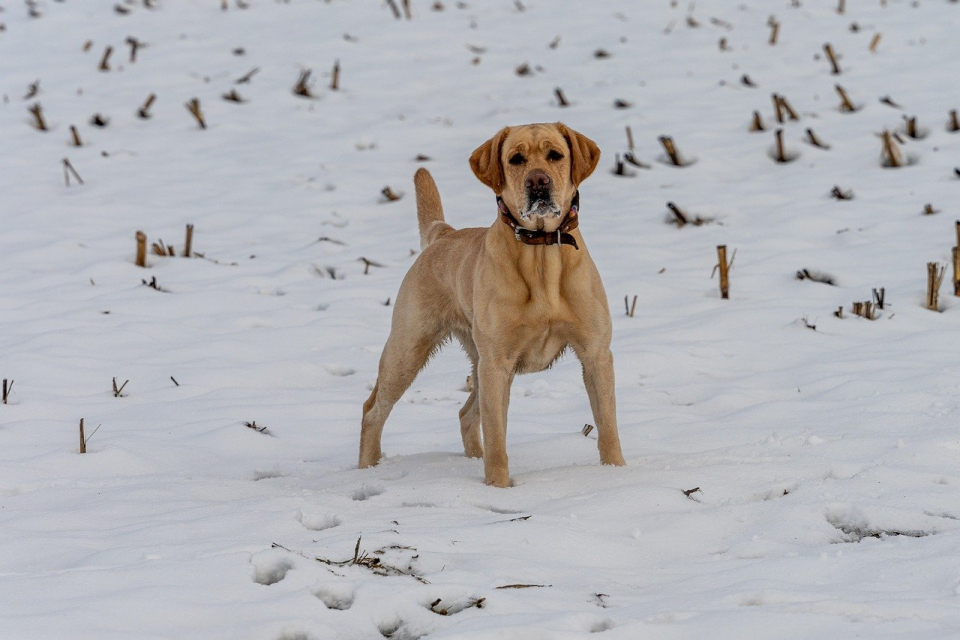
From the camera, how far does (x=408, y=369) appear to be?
16.6 feet

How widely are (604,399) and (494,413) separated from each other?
512 millimetres

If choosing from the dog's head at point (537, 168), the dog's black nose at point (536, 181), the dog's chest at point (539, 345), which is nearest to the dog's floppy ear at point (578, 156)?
the dog's head at point (537, 168)

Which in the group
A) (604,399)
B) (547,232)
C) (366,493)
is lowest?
(366,493)

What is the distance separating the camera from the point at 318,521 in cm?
354

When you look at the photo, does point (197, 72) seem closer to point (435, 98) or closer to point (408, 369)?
point (435, 98)

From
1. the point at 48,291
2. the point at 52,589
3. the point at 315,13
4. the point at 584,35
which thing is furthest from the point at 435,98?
the point at 52,589

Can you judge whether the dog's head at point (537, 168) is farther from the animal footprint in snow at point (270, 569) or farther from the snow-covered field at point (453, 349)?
the animal footprint in snow at point (270, 569)

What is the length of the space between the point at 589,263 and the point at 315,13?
12499mm

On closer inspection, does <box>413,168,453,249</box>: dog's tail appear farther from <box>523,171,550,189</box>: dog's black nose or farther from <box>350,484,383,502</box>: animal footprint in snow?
<box>350,484,383,502</box>: animal footprint in snow

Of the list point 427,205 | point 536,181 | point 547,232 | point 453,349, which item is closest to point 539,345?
point 547,232

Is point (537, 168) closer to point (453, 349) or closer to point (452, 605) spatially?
point (452, 605)

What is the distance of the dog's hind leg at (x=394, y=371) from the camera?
4.99 metres

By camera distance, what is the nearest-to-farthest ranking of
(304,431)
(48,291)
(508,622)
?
1. (508,622)
2. (304,431)
3. (48,291)

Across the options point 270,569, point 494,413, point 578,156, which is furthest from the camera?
point 578,156
